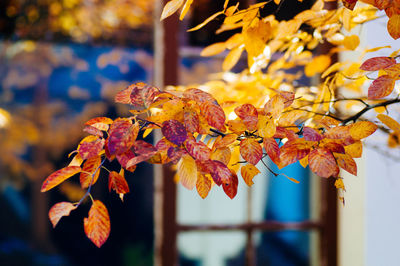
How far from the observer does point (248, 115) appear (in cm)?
69

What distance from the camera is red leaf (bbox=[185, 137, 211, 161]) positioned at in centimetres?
61

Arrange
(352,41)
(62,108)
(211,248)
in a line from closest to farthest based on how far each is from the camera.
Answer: (352,41), (211,248), (62,108)

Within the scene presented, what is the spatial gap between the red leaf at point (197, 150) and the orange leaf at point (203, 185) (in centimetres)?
9

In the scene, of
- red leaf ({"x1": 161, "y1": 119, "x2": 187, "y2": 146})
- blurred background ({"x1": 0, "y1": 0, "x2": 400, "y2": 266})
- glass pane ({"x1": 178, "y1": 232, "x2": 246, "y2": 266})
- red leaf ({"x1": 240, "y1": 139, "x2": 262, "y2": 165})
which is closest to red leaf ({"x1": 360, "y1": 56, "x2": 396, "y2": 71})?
red leaf ({"x1": 240, "y1": 139, "x2": 262, "y2": 165})

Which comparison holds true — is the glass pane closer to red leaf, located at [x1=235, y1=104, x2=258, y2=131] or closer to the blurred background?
the blurred background

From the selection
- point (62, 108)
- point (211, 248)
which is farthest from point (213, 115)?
point (62, 108)

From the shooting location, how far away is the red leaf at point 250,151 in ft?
2.12

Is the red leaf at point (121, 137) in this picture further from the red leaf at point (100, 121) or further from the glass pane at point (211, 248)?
the glass pane at point (211, 248)

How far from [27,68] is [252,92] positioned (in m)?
2.61

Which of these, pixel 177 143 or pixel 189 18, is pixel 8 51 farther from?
pixel 177 143

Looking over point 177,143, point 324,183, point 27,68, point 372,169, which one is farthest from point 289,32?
point 27,68

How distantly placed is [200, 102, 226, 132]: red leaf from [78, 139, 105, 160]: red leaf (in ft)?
0.66

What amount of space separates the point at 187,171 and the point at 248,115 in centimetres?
17

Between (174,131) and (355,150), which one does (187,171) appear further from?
(355,150)
